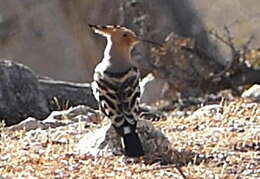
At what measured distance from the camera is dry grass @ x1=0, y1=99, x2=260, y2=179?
6.75 metres

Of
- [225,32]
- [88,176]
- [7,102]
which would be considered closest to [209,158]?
[88,176]

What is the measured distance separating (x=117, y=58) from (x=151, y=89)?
428 inches

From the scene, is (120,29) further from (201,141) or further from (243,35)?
(243,35)

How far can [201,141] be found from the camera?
7859 mm

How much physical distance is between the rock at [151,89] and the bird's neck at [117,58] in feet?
33.1

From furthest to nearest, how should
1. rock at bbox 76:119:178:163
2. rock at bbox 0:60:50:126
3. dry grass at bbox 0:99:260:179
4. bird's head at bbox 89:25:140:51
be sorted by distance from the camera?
rock at bbox 0:60:50:126, bird's head at bbox 89:25:140:51, rock at bbox 76:119:178:163, dry grass at bbox 0:99:260:179

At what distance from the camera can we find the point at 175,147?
763 centimetres

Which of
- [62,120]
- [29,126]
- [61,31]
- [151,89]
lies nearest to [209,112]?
[62,120]

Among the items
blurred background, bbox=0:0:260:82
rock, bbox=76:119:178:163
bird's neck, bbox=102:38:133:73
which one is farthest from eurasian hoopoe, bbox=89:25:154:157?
blurred background, bbox=0:0:260:82

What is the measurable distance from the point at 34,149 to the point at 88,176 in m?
1.26

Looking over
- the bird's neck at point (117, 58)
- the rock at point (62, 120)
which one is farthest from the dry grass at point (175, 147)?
the bird's neck at point (117, 58)

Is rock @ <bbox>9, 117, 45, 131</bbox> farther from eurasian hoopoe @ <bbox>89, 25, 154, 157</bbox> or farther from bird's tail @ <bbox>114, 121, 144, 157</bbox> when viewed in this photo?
bird's tail @ <bbox>114, 121, 144, 157</bbox>

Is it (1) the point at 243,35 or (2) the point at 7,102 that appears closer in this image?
(2) the point at 7,102

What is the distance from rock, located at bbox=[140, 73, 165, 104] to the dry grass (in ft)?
28.4
